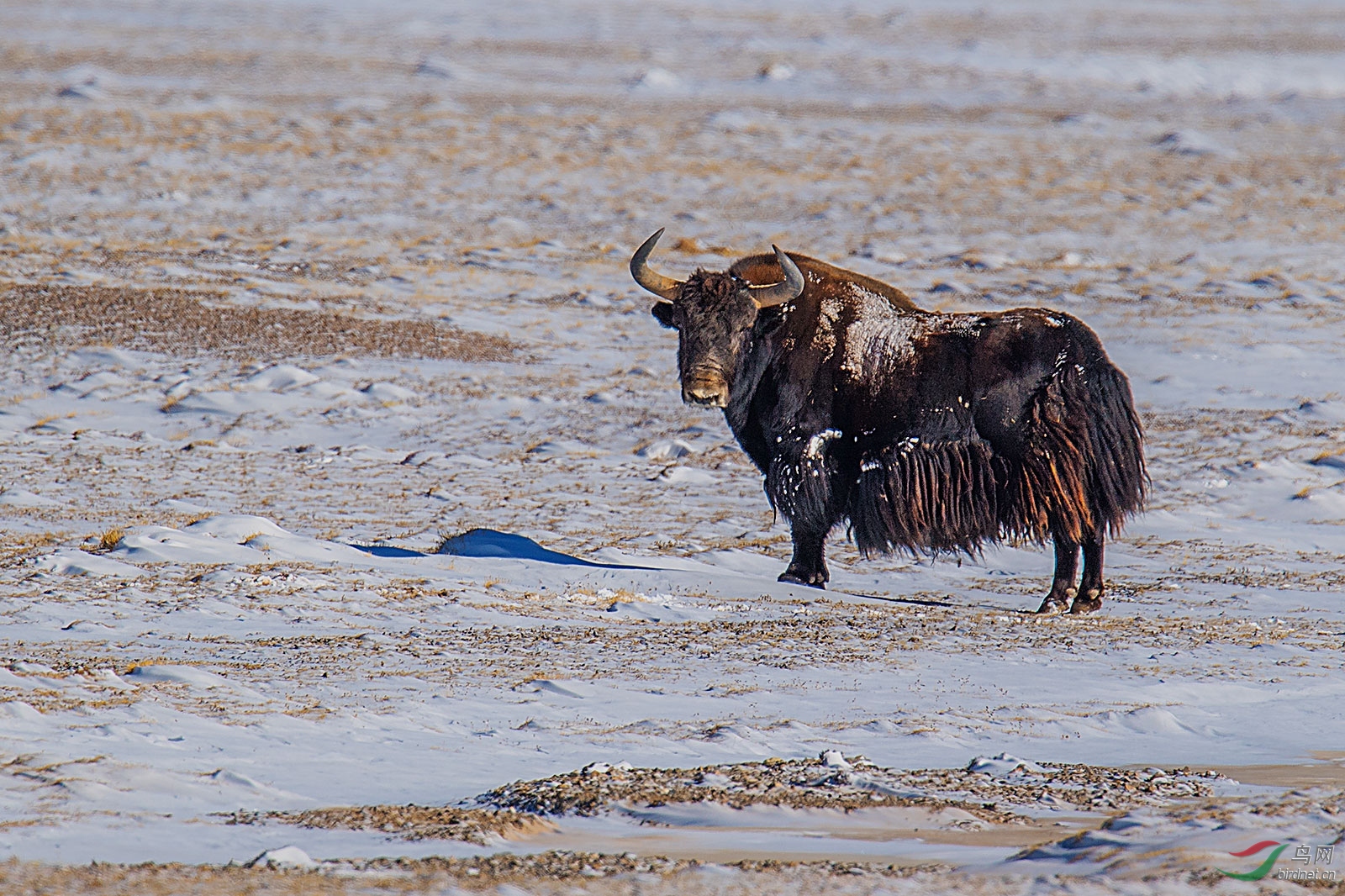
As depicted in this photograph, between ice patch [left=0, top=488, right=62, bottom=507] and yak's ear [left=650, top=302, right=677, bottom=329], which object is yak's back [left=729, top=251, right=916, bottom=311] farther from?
ice patch [left=0, top=488, right=62, bottom=507]

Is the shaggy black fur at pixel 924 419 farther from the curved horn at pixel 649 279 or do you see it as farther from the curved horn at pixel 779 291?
the curved horn at pixel 649 279

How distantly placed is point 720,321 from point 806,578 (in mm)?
1117

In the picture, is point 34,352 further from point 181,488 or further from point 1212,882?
point 1212,882

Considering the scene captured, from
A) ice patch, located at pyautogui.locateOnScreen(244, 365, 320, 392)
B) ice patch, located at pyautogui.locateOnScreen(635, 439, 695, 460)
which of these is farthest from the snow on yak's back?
ice patch, located at pyautogui.locateOnScreen(244, 365, 320, 392)

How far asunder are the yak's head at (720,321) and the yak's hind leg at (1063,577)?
1.47 m

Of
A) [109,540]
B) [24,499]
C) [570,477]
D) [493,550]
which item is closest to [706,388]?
[493,550]

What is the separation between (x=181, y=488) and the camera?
8523 millimetres

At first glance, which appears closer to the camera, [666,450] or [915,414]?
[915,414]

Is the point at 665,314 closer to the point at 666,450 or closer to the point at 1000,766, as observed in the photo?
the point at 666,450

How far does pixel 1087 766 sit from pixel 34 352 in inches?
323

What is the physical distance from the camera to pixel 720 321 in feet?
23.8

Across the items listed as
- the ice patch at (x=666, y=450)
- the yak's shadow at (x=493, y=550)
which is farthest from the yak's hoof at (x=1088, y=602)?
the ice patch at (x=666, y=450)

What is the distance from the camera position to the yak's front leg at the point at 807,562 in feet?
23.6

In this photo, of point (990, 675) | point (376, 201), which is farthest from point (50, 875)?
point (376, 201)
